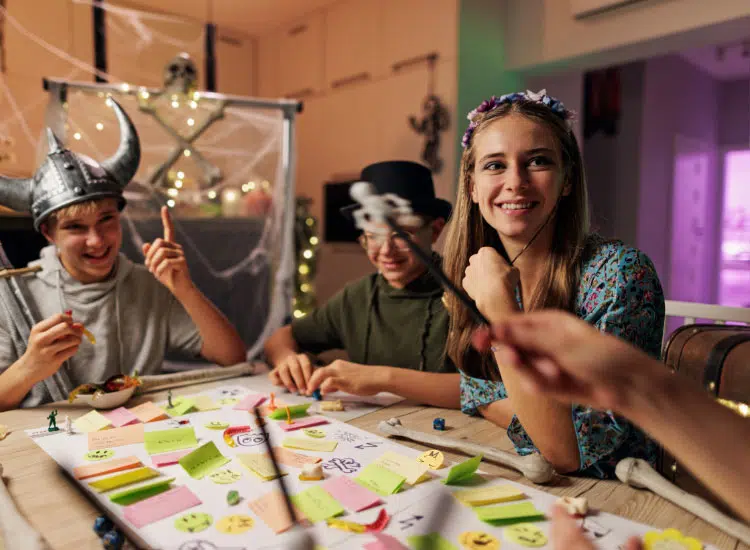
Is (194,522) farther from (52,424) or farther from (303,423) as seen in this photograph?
(52,424)

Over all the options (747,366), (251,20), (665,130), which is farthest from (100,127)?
(665,130)

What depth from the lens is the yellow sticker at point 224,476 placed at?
0.80 m

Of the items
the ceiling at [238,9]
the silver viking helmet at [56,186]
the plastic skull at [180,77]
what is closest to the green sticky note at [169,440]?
the silver viking helmet at [56,186]

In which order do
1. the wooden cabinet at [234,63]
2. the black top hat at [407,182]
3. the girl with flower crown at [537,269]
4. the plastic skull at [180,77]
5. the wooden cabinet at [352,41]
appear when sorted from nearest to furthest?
1. the girl with flower crown at [537,269]
2. the black top hat at [407,182]
3. the plastic skull at [180,77]
4. the wooden cabinet at [352,41]
5. the wooden cabinet at [234,63]

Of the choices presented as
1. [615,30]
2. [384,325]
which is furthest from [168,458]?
[615,30]

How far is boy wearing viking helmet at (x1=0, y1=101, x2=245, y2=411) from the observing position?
1.19 m

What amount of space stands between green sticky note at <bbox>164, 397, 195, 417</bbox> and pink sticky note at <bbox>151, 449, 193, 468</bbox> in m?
0.22

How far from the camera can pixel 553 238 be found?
1.12 metres

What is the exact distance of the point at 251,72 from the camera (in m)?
5.16

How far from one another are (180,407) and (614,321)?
897mm

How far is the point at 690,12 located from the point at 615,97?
76.2 inches

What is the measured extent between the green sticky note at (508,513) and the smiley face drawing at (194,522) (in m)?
0.36

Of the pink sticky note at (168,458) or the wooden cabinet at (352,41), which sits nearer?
the pink sticky note at (168,458)

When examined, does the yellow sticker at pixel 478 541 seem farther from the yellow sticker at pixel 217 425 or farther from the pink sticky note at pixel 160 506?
the yellow sticker at pixel 217 425
